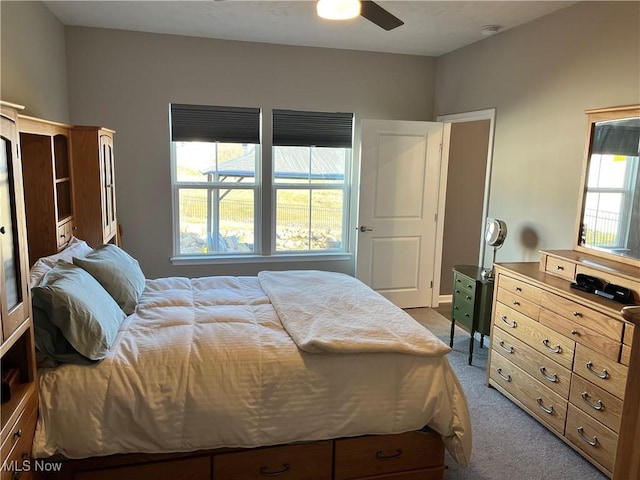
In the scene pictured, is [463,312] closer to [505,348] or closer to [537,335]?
[505,348]

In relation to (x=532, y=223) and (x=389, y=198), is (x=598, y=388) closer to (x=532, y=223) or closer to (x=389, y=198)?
(x=532, y=223)

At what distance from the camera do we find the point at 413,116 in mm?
4797

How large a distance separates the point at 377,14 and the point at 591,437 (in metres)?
2.36

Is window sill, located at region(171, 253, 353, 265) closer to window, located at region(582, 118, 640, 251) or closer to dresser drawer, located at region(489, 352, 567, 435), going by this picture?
dresser drawer, located at region(489, 352, 567, 435)

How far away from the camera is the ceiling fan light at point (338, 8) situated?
206 cm

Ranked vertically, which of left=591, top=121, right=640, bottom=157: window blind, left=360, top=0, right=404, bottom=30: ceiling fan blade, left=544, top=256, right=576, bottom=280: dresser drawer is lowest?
left=544, top=256, right=576, bottom=280: dresser drawer

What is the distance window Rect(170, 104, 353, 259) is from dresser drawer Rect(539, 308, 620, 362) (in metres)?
2.59

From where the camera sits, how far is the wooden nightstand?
11.2 feet

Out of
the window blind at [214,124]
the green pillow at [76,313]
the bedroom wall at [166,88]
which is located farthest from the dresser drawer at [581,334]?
the window blind at [214,124]

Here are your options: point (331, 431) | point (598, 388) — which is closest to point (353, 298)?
point (331, 431)

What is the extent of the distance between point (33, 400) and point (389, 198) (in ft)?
11.5

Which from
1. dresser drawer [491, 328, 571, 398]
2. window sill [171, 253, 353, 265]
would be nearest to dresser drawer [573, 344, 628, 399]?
dresser drawer [491, 328, 571, 398]

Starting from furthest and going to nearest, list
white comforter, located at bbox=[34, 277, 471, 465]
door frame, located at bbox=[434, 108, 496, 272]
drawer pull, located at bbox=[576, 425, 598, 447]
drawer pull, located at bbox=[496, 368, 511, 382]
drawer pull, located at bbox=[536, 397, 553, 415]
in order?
door frame, located at bbox=[434, 108, 496, 272] → drawer pull, located at bbox=[496, 368, 511, 382] → drawer pull, located at bbox=[536, 397, 553, 415] → drawer pull, located at bbox=[576, 425, 598, 447] → white comforter, located at bbox=[34, 277, 471, 465]

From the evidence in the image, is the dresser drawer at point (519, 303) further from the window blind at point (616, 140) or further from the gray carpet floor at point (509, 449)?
the window blind at point (616, 140)
